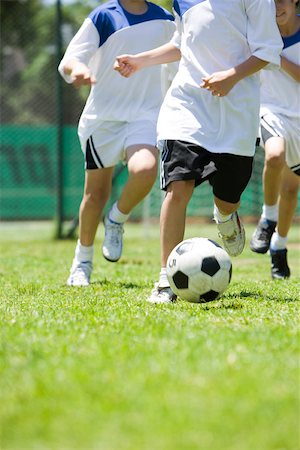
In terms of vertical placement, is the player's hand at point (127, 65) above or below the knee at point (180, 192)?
above

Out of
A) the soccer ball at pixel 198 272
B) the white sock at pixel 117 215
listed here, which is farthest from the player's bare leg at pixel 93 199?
the soccer ball at pixel 198 272

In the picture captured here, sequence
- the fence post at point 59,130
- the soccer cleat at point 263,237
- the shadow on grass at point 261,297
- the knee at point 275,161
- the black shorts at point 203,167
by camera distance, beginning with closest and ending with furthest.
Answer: the black shorts at point 203,167 → the shadow on grass at point 261,297 → the knee at point 275,161 → the soccer cleat at point 263,237 → the fence post at point 59,130

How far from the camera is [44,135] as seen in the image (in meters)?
16.8

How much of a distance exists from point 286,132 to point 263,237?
81 cm

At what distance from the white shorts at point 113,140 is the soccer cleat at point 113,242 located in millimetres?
432

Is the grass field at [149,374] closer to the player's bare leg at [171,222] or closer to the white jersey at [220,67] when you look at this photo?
the player's bare leg at [171,222]

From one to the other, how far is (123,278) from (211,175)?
216 centimetres

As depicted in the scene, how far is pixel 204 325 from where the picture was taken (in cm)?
381

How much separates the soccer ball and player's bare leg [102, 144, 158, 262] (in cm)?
114

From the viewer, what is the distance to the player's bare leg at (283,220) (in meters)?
6.58

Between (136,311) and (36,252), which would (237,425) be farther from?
(36,252)

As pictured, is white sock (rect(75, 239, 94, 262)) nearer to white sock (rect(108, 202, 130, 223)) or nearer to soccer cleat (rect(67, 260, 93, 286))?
soccer cleat (rect(67, 260, 93, 286))

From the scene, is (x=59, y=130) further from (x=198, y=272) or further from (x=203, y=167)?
(x=198, y=272)

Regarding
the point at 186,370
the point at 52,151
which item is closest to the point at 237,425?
the point at 186,370
